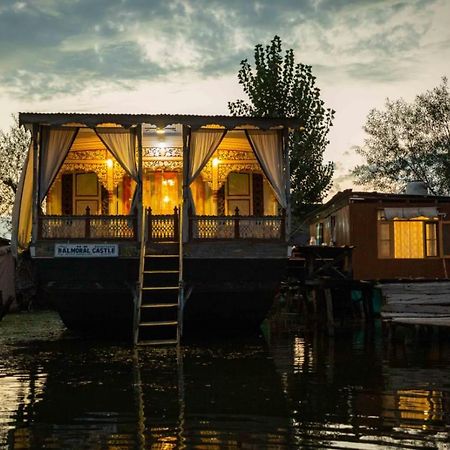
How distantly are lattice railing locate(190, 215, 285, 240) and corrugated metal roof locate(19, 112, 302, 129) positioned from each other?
8.13ft

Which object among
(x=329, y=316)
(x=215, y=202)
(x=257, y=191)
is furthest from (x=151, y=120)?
(x=329, y=316)

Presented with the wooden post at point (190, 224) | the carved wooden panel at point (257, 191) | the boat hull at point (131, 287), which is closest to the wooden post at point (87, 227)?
the boat hull at point (131, 287)

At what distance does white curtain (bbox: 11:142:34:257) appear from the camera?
63.4 ft

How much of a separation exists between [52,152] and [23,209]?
1.78 meters

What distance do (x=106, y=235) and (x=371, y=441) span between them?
12.1 metres

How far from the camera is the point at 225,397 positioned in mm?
10414

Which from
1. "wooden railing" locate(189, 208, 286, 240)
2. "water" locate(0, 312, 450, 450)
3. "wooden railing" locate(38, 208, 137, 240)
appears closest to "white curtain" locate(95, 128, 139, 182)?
"wooden railing" locate(38, 208, 137, 240)

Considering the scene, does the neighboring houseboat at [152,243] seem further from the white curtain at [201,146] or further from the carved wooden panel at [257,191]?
the carved wooden panel at [257,191]

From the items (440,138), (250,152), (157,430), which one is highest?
(440,138)

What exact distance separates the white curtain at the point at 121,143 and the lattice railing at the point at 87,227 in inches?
66.3

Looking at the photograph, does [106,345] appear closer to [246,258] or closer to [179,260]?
[179,260]

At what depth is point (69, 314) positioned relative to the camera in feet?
62.8

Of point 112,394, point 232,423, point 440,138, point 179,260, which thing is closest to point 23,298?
point 179,260

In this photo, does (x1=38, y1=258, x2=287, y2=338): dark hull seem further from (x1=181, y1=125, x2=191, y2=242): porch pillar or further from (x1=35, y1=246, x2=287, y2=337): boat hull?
(x1=181, y1=125, x2=191, y2=242): porch pillar
